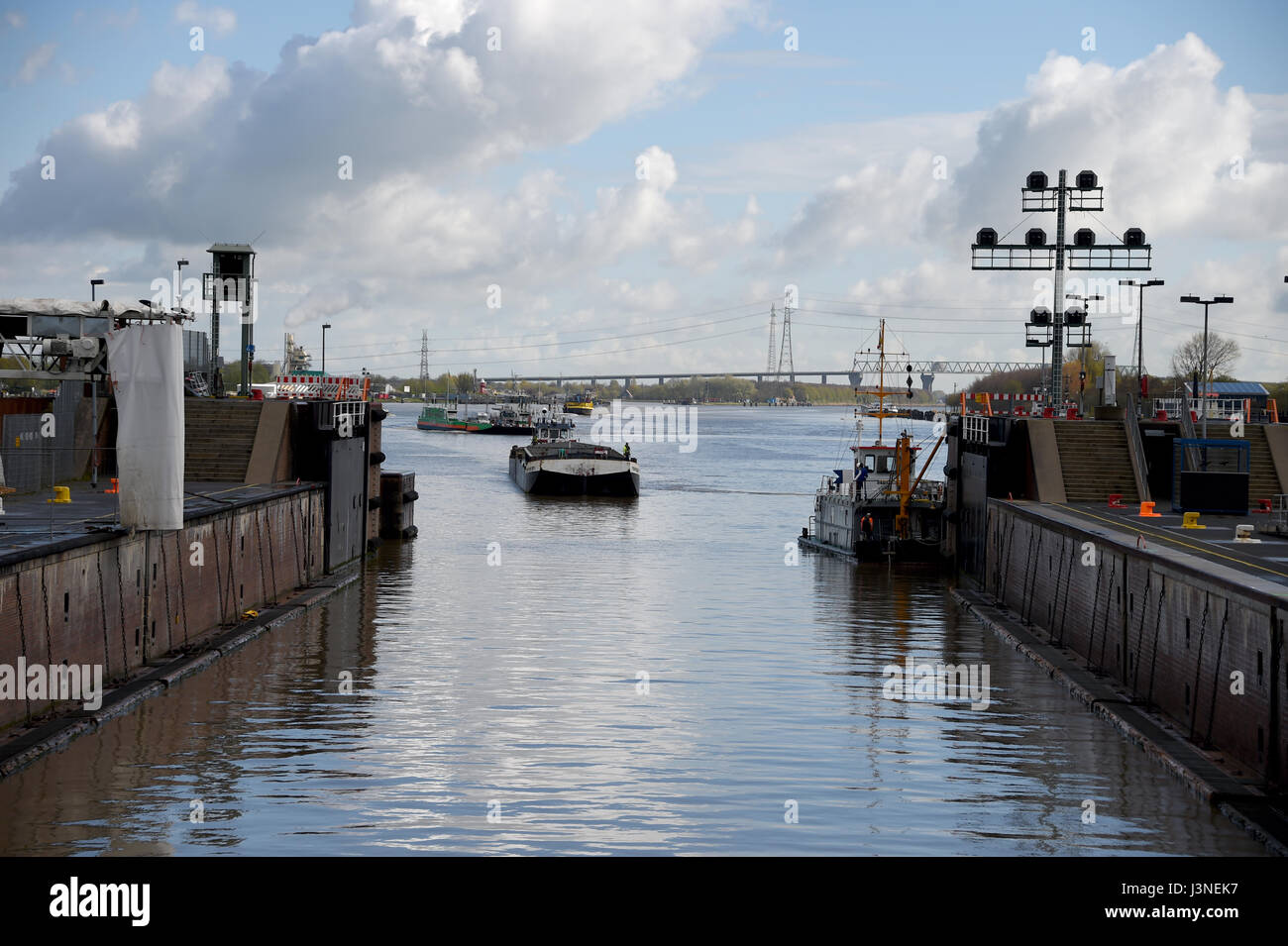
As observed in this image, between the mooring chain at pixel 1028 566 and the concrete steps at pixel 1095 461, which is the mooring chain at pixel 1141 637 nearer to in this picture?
the mooring chain at pixel 1028 566

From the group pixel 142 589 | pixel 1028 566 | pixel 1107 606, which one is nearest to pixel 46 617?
pixel 142 589

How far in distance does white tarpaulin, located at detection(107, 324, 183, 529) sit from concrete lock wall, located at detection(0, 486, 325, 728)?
0.72m

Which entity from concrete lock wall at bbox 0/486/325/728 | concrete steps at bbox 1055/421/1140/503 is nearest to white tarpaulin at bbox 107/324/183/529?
concrete lock wall at bbox 0/486/325/728

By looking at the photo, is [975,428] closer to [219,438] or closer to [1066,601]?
[1066,601]

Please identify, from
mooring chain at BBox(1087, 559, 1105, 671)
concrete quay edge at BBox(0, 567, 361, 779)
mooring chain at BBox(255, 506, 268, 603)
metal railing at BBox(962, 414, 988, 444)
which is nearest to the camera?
concrete quay edge at BBox(0, 567, 361, 779)

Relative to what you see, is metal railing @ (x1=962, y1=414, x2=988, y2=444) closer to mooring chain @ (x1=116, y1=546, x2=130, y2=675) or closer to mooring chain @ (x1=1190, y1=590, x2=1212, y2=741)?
mooring chain @ (x1=1190, y1=590, x2=1212, y2=741)

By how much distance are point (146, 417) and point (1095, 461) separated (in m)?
29.4

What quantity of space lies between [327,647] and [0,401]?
1391 cm

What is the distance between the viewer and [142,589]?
84.5ft

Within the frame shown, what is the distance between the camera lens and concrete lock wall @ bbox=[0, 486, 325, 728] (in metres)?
20.5

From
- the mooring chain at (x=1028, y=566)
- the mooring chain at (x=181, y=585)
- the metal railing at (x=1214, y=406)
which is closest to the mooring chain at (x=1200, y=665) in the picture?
the mooring chain at (x=1028, y=566)

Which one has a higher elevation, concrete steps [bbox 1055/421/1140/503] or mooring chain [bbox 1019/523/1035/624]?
concrete steps [bbox 1055/421/1140/503]

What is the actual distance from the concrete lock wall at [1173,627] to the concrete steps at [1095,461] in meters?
6.37
